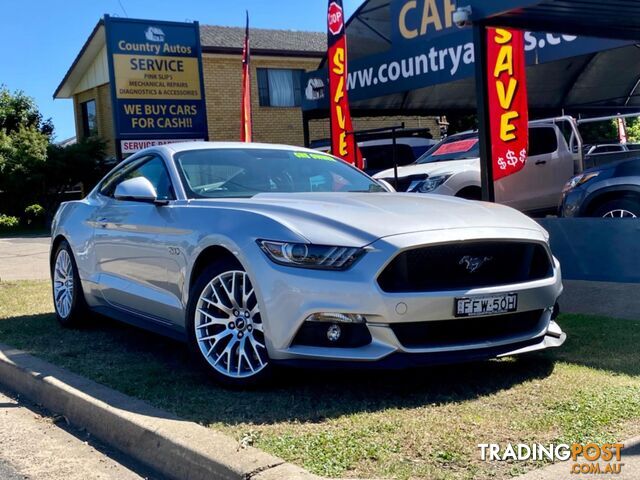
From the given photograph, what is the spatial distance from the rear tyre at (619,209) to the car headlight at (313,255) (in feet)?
16.4

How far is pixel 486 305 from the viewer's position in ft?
13.9

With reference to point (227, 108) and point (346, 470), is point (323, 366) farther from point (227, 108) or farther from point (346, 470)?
point (227, 108)

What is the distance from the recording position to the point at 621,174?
8.16m

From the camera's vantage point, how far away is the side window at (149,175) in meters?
5.47

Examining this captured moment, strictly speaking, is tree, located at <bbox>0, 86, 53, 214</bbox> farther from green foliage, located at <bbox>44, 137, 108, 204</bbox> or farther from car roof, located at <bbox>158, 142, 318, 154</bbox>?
car roof, located at <bbox>158, 142, 318, 154</bbox>

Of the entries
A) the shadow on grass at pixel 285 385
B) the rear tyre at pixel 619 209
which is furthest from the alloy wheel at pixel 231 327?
the rear tyre at pixel 619 209

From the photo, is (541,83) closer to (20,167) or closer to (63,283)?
(63,283)

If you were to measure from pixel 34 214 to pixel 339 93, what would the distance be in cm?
1707

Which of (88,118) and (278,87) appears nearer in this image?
(278,87)

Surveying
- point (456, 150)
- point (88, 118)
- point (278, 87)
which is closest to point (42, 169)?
point (88, 118)

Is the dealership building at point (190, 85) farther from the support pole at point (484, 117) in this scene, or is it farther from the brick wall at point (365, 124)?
the support pole at point (484, 117)

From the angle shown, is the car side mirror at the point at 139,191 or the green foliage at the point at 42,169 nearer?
the car side mirror at the point at 139,191

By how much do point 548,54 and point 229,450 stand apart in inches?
427

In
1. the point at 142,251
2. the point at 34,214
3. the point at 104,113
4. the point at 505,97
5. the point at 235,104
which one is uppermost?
the point at 104,113
